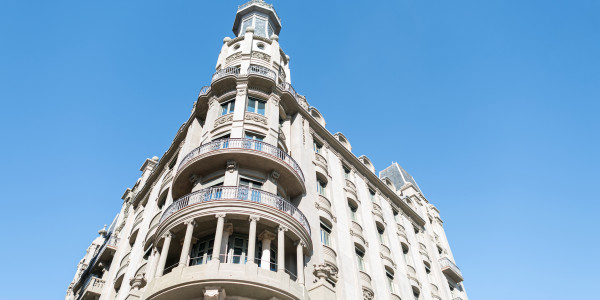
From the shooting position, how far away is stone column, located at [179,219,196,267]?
17.4 m

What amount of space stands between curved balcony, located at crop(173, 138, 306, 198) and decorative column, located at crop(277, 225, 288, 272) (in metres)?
4.23

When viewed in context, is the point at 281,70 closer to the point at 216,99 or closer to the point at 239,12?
the point at 216,99

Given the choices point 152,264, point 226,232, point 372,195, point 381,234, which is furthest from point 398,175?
point 152,264

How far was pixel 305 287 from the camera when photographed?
18797mm

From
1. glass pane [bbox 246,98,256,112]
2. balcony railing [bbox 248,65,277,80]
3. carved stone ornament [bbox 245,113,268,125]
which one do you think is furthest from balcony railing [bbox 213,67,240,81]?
carved stone ornament [bbox 245,113,268,125]

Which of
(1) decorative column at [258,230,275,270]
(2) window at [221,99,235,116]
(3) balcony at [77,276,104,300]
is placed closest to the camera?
(1) decorative column at [258,230,275,270]

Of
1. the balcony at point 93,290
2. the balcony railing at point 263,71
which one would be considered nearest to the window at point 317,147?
the balcony railing at point 263,71

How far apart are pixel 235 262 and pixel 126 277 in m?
9.93

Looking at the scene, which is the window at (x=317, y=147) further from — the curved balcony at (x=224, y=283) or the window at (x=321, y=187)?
the curved balcony at (x=224, y=283)

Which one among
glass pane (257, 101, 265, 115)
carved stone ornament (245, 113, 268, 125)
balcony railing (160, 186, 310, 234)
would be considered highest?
glass pane (257, 101, 265, 115)

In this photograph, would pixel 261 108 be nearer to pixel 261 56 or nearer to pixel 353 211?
pixel 261 56

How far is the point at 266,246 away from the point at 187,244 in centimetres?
338

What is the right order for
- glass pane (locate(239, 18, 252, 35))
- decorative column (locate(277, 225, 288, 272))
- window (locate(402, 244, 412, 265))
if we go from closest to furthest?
1. decorative column (locate(277, 225, 288, 272))
2. window (locate(402, 244, 412, 265))
3. glass pane (locate(239, 18, 252, 35))

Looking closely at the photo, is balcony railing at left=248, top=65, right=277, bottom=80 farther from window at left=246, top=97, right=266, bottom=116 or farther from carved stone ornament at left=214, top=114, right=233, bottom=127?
carved stone ornament at left=214, top=114, right=233, bottom=127
